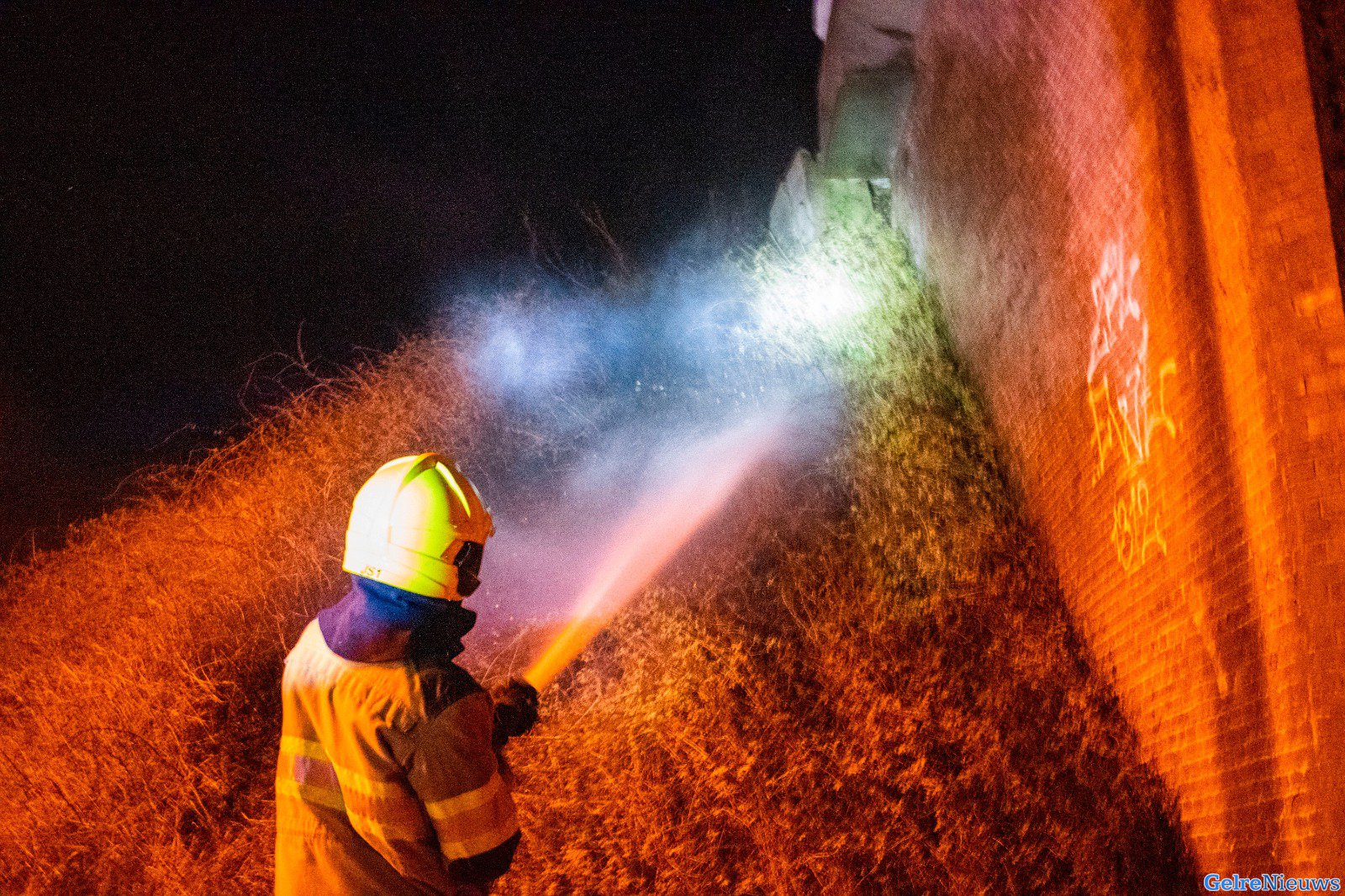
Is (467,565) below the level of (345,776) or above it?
above

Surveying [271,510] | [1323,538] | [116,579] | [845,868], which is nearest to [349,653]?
[845,868]

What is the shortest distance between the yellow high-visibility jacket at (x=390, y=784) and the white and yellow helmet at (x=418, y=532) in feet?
0.71

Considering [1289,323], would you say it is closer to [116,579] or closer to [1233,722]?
[1233,722]

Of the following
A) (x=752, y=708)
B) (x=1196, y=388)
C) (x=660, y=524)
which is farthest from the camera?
(x=660, y=524)

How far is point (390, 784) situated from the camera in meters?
2.14

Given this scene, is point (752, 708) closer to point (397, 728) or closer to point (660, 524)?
point (660, 524)

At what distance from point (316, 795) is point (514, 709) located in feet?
1.79

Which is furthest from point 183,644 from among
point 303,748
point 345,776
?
point 345,776

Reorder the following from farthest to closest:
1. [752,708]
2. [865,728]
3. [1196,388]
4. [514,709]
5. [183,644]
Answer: [183,644] < [752,708] < [865,728] < [1196,388] < [514,709]

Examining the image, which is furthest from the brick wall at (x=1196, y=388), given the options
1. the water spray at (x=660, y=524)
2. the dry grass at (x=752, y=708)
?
the water spray at (x=660, y=524)

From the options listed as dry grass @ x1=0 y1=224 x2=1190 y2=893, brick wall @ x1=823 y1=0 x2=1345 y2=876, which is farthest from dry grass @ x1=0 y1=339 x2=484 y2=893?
brick wall @ x1=823 y1=0 x2=1345 y2=876

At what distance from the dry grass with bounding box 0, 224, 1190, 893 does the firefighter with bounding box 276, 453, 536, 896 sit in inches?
70.7

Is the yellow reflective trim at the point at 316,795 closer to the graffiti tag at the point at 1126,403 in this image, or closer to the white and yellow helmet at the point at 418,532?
the white and yellow helmet at the point at 418,532

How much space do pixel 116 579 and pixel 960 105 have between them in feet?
22.2
